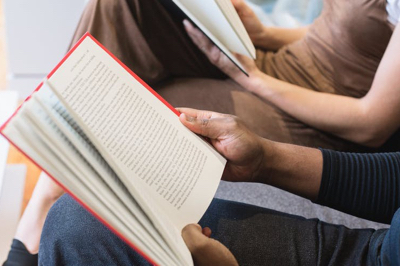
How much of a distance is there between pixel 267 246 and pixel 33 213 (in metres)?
0.53

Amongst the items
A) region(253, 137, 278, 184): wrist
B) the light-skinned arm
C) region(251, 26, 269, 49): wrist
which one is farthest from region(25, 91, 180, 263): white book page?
region(251, 26, 269, 49): wrist

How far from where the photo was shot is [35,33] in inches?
56.5

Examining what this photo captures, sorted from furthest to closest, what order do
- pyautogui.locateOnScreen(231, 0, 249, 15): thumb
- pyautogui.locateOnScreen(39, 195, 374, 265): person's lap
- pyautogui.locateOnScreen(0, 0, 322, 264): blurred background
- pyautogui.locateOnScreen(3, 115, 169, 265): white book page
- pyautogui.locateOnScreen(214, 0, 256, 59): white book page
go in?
pyautogui.locateOnScreen(0, 0, 322, 264): blurred background
pyautogui.locateOnScreen(231, 0, 249, 15): thumb
pyautogui.locateOnScreen(214, 0, 256, 59): white book page
pyautogui.locateOnScreen(39, 195, 374, 265): person's lap
pyautogui.locateOnScreen(3, 115, 169, 265): white book page

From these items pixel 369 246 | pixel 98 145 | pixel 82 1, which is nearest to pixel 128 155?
pixel 98 145

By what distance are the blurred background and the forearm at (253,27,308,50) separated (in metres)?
0.26

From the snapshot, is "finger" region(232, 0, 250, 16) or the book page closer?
the book page

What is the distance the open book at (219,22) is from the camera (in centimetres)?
86

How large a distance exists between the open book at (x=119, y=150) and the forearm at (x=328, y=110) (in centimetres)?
33

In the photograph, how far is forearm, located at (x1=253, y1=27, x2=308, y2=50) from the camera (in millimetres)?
1178

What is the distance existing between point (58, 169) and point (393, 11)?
2.31ft

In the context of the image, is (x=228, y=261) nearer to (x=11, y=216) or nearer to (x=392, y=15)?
(x=392, y=15)

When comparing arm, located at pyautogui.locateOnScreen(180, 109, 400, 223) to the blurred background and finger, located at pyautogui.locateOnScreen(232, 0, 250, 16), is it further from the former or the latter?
the blurred background

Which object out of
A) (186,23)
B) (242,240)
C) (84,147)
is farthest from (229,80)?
(84,147)

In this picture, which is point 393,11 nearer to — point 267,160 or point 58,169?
point 267,160
